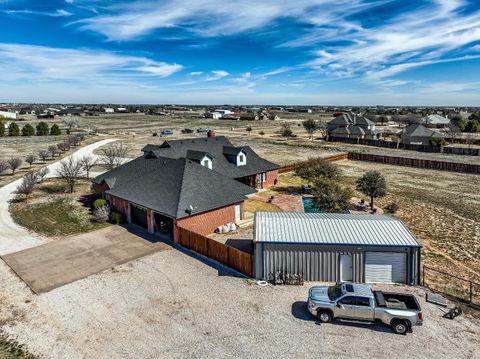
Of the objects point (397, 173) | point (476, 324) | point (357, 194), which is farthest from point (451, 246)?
point (397, 173)

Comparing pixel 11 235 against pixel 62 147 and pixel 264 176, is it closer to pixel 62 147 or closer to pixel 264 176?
pixel 264 176

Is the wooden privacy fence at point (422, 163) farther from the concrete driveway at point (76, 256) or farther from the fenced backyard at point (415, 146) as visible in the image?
the concrete driveway at point (76, 256)

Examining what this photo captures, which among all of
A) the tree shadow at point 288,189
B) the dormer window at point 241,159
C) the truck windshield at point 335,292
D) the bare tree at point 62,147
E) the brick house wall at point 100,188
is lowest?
the truck windshield at point 335,292

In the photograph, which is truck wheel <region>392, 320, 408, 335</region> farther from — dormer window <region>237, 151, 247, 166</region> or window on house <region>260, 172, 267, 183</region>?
window on house <region>260, 172, 267, 183</region>

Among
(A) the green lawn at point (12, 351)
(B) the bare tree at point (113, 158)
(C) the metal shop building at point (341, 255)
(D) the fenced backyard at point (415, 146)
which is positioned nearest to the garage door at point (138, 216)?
(C) the metal shop building at point (341, 255)

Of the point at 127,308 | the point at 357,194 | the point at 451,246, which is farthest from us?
the point at 357,194

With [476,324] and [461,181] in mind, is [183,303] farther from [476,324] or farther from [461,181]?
[461,181]
